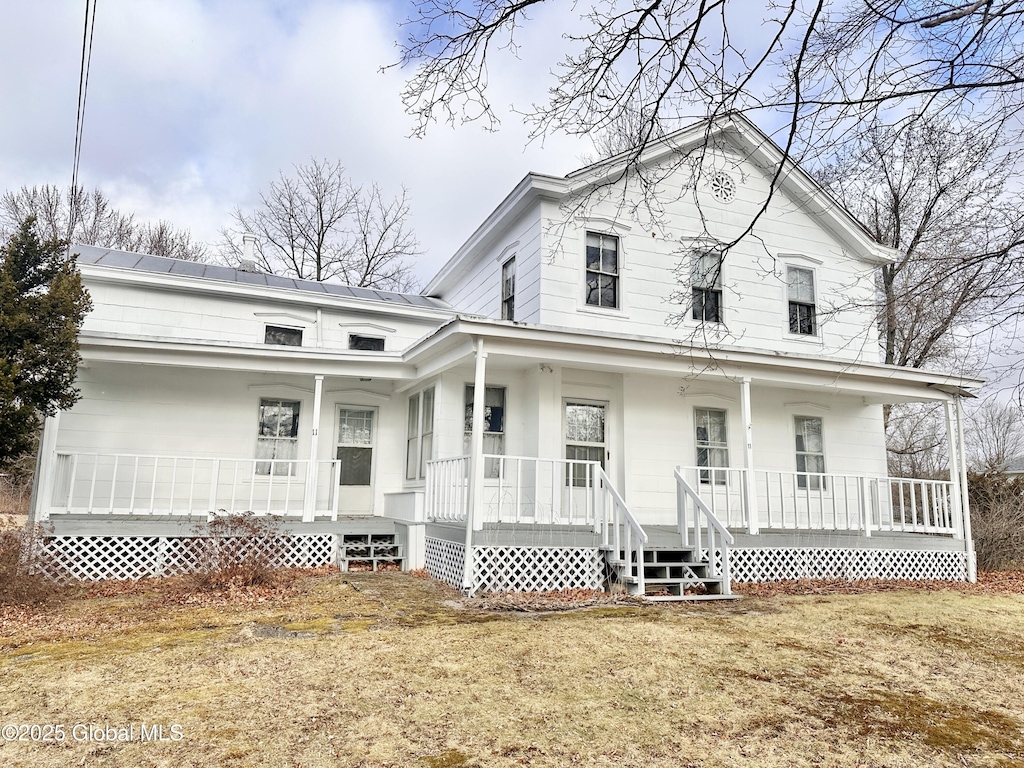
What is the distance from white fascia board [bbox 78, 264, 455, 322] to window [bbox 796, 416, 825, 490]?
748 centimetres

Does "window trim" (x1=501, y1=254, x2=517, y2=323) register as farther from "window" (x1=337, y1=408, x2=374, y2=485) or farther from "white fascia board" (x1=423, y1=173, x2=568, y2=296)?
"window" (x1=337, y1=408, x2=374, y2=485)

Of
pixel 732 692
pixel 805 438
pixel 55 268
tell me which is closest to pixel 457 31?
pixel 732 692

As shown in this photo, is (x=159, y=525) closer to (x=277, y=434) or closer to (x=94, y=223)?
(x=277, y=434)

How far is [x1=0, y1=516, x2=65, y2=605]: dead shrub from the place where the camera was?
7.37 metres

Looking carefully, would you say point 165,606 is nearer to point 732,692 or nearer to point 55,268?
point 55,268

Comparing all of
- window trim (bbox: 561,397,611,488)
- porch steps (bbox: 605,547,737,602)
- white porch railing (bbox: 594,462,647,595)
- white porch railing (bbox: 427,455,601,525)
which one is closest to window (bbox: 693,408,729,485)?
window trim (bbox: 561,397,611,488)

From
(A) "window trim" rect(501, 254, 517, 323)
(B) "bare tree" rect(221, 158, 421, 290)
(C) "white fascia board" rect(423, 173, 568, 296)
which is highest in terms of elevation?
(B) "bare tree" rect(221, 158, 421, 290)

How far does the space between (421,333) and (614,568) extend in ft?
23.5

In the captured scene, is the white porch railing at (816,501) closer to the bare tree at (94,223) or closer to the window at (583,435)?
the window at (583,435)

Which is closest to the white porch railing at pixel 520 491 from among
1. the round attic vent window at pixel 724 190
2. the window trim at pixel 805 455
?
the window trim at pixel 805 455

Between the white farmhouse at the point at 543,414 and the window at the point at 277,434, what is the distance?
40 millimetres

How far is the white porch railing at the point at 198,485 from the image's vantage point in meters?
10.5

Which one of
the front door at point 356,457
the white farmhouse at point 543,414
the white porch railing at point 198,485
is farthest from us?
the front door at point 356,457

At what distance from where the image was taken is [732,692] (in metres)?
4.72
